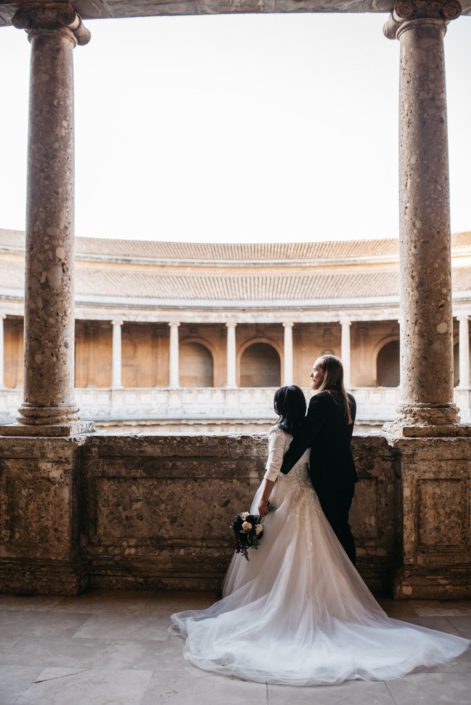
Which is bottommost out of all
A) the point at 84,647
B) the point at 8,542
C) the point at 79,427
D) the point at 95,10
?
the point at 84,647

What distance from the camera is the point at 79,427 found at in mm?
5059

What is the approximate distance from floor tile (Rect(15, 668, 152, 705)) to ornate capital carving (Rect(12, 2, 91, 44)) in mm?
4722

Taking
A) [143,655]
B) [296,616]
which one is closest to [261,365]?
[296,616]

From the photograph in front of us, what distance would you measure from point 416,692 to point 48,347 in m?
3.48

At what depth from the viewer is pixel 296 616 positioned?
144 inches

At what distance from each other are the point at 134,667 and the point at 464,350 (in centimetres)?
2614

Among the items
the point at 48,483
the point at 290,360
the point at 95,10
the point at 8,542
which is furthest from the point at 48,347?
the point at 290,360

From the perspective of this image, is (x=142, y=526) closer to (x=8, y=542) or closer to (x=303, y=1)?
(x=8, y=542)

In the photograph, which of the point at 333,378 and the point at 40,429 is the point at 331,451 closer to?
the point at 333,378

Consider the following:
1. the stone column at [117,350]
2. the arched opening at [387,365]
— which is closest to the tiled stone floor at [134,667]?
the stone column at [117,350]

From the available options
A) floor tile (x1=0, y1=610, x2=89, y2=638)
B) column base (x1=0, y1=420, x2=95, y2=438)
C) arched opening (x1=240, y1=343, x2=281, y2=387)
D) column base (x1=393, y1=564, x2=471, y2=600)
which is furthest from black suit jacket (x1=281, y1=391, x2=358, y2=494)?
arched opening (x1=240, y1=343, x2=281, y2=387)

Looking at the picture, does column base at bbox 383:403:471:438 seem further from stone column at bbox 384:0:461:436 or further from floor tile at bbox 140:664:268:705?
floor tile at bbox 140:664:268:705

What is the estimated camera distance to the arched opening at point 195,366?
32562 millimetres

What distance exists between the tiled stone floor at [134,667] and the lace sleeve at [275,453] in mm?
1156
